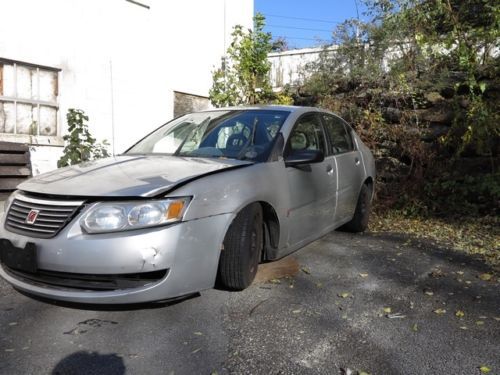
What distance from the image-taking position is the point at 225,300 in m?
3.55

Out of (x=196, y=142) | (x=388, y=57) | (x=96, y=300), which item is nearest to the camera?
(x=96, y=300)

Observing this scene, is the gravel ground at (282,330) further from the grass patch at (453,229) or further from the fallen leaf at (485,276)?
the grass patch at (453,229)

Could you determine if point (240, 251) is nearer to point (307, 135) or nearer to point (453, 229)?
point (307, 135)

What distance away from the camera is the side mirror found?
13.1 ft

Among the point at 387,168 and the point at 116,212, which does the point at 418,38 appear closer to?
the point at 387,168

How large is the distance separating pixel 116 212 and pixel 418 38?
21.8 feet

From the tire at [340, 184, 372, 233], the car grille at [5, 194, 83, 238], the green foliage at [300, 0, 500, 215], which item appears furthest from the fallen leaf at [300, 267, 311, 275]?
the green foliage at [300, 0, 500, 215]

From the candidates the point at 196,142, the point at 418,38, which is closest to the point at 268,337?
the point at 196,142

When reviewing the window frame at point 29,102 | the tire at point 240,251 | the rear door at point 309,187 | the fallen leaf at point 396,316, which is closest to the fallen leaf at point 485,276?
the fallen leaf at point 396,316

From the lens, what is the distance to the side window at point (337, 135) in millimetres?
5129

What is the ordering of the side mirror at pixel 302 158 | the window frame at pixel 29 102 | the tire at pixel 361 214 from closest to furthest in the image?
the side mirror at pixel 302 158, the tire at pixel 361 214, the window frame at pixel 29 102

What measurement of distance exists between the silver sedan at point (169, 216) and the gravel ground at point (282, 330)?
0.82ft

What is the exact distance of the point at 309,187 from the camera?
4305 mm

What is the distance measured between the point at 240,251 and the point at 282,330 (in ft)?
1.97
